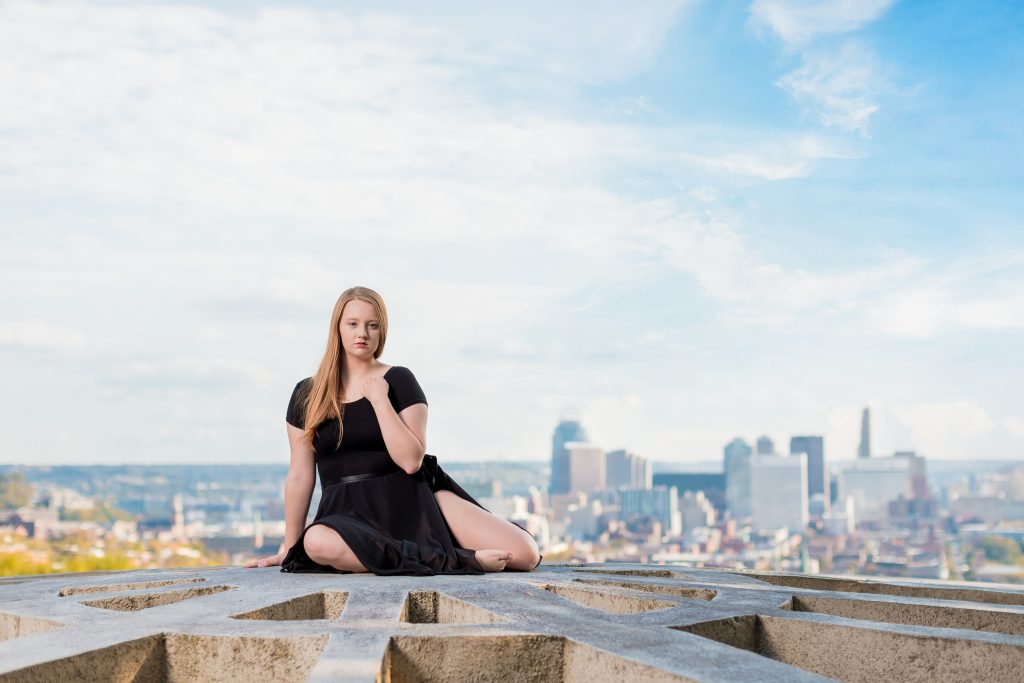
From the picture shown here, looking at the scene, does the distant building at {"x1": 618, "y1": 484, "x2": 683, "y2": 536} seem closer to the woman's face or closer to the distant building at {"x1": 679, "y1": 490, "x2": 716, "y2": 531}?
the distant building at {"x1": 679, "y1": 490, "x2": 716, "y2": 531}

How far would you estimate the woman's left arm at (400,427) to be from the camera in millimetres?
5617

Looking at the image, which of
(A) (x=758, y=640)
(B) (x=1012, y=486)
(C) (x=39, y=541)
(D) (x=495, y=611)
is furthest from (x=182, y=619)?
(B) (x=1012, y=486)

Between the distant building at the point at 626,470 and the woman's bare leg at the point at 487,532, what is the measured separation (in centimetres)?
9087

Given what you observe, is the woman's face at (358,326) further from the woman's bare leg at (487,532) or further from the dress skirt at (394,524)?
the woman's bare leg at (487,532)

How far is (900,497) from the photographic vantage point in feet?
276

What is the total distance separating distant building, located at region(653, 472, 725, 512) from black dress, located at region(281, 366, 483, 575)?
288 feet

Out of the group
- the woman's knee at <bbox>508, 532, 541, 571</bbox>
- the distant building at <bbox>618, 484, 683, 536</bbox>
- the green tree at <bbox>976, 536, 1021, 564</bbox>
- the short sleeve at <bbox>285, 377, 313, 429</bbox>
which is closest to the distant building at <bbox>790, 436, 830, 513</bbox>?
the distant building at <bbox>618, 484, 683, 536</bbox>

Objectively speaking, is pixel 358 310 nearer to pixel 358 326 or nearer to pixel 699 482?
pixel 358 326

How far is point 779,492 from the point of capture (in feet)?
295

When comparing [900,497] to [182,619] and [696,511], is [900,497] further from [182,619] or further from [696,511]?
[182,619]

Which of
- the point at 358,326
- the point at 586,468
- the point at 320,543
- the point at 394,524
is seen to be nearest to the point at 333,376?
the point at 358,326

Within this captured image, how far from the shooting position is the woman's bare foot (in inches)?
213

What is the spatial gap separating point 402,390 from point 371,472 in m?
0.50

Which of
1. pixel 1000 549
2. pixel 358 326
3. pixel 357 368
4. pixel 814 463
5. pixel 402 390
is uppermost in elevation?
pixel 814 463
